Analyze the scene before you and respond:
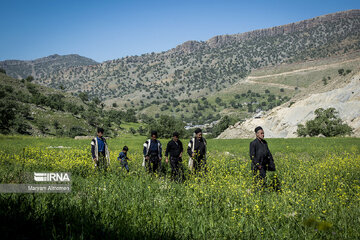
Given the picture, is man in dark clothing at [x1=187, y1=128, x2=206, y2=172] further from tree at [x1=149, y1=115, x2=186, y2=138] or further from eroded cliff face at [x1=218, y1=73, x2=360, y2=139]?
tree at [x1=149, y1=115, x2=186, y2=138]

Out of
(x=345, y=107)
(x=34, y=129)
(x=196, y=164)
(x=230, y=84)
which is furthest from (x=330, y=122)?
(x=230, y=84)

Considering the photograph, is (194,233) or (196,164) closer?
(194,233)

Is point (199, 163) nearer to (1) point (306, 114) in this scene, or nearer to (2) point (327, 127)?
(2) point (327, 127)

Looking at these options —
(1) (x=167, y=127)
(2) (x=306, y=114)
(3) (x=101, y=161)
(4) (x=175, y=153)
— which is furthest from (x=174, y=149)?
(2) (x=306, y=114)

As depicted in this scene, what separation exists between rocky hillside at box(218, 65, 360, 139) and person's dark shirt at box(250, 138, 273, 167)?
35336mm

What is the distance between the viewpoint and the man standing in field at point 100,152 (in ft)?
30.7

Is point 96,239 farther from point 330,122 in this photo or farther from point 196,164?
point 330,122

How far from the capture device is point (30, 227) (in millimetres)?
4086

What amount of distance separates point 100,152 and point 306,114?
47048 mm

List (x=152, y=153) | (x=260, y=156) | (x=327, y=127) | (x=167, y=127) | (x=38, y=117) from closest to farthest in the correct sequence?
(x=260, y=156)
(x=152, y=153)
(x=327, y=127)
(x=167, y=127)
(x=38, y=117)

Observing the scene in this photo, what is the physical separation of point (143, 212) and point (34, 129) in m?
56.9

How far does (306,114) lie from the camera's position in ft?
158

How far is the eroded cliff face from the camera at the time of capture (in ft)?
139

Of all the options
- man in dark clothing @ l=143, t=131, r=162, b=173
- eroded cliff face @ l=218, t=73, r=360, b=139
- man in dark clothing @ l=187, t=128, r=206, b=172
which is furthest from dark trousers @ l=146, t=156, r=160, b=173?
eroded cliff face @ l=218, t=73, r=360, b=139
